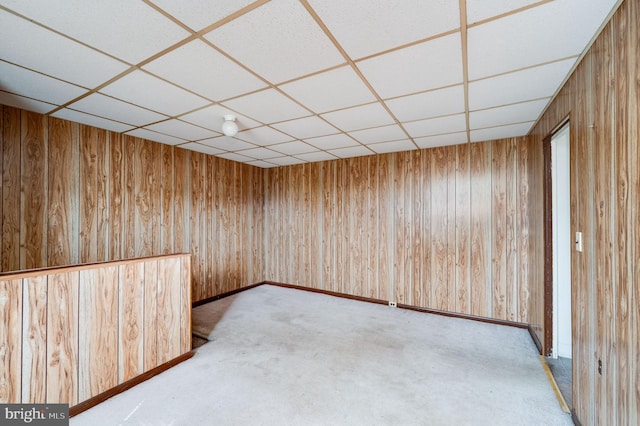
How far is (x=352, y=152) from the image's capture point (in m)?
4.48

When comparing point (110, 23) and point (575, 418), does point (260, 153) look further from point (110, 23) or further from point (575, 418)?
point (575, 418)

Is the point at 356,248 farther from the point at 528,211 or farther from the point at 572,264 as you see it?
the point at 572,264

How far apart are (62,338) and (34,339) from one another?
151 millimetres

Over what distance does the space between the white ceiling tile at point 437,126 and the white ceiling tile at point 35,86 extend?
330cm

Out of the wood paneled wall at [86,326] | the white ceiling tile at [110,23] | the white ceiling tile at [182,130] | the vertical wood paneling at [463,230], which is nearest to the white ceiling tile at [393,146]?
the vertical wood paneling at [463,230]

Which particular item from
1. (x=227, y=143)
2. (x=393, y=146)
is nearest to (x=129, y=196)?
(x=227, y=143)

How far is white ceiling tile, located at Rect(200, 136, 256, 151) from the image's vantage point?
3711 mm

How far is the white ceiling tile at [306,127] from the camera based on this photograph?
3.00 meters

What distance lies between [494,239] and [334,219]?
261cm

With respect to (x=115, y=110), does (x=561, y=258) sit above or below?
below

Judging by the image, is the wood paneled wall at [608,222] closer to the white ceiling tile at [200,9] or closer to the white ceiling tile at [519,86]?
the white ceiling tile at [519,86]

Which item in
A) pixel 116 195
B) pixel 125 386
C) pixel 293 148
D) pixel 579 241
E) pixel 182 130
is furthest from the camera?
pixel 293 148

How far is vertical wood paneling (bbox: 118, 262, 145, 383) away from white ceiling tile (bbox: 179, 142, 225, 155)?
7.39 ft

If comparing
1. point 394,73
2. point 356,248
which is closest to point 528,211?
point 356,248
